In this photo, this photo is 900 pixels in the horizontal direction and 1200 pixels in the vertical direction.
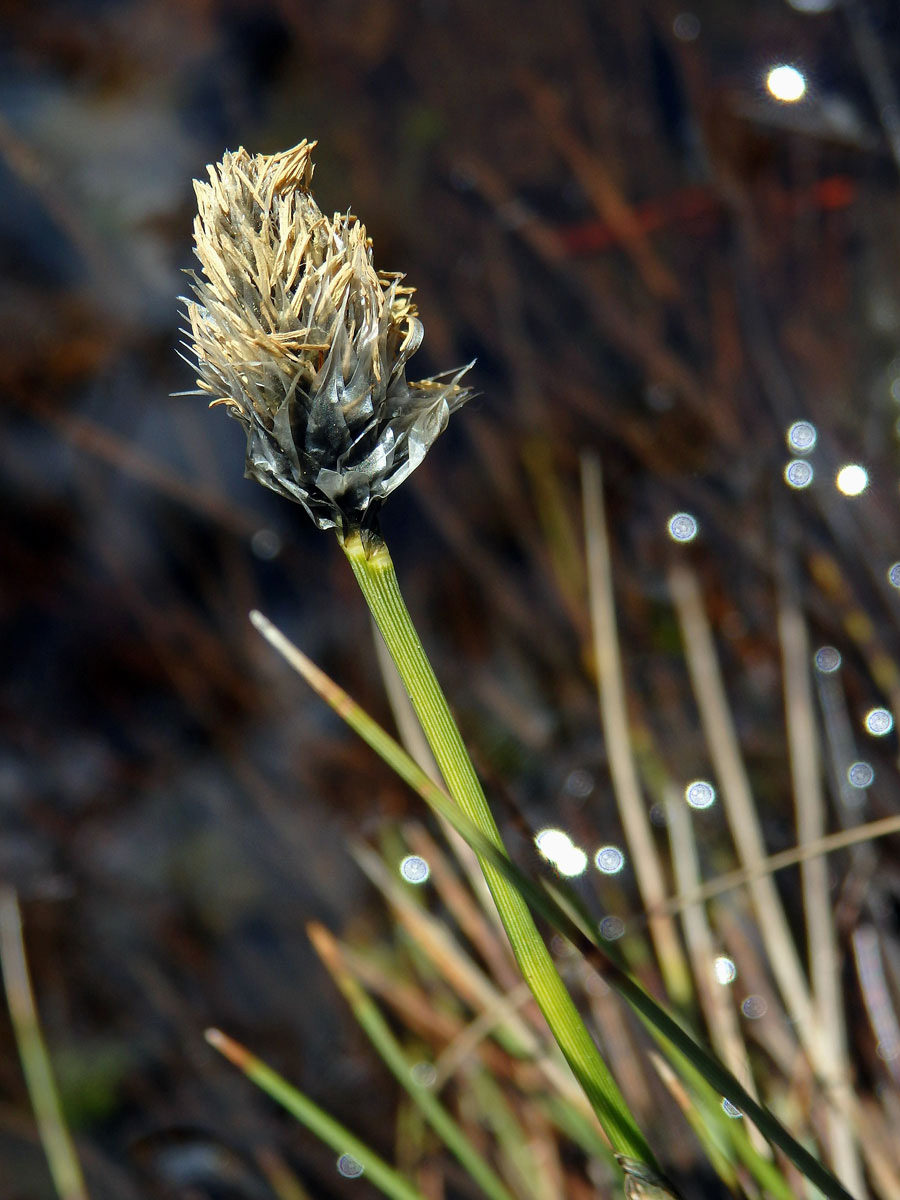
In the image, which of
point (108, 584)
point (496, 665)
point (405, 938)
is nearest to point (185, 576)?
point (108, 584)

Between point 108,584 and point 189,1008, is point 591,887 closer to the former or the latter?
point 189,1008

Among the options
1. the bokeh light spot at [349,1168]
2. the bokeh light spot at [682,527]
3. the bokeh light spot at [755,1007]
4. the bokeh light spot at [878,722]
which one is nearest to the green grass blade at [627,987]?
the bokeh light spot at [755,1007]

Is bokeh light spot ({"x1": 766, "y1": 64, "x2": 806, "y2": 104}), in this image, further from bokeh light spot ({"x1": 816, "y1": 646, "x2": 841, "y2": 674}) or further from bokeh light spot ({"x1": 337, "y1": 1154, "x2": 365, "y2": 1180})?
bokeh light spot ({"x1": 337, "y1": 1154, "x2": 365, "y2": 1180})

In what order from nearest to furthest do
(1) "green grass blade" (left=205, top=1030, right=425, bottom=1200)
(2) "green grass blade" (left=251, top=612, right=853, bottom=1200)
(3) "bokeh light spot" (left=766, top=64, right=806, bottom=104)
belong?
(2) "green grass blade" (left=251, top=612, right=853, bottom=1200)
(1) "green grass blade" (left=205, top=1030, right=425, bottom=1200)
(3) "bokeh light spot" (left=766, top=64, right=806, bottom=104)

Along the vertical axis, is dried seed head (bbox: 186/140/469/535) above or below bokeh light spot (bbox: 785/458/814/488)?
below

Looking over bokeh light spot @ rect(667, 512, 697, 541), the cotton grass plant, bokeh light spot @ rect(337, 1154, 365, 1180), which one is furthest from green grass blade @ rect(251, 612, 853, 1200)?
bokeh light spot @ rect(667, 512, 697, 541)

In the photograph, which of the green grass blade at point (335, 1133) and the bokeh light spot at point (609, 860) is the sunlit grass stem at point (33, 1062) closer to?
the green grass blade at point (335, 1133)
